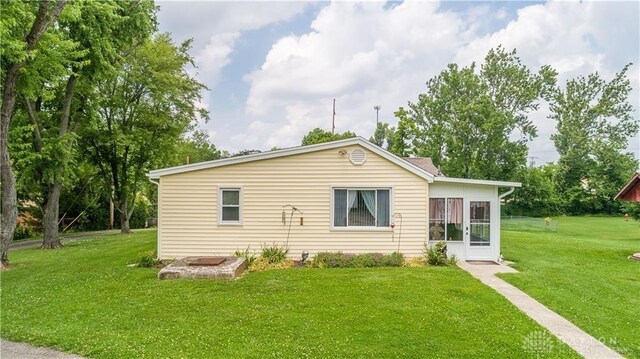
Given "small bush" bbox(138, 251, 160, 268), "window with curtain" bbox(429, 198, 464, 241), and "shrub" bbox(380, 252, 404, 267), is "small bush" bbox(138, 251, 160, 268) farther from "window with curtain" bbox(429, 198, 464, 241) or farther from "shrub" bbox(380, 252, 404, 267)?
"window with curtain" bbox(429, 198, 464, 241)

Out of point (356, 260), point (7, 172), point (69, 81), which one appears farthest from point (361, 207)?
point (69, 81)

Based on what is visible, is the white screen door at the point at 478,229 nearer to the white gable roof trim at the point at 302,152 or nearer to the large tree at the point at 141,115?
the white gable roof trim at the point at 302,152

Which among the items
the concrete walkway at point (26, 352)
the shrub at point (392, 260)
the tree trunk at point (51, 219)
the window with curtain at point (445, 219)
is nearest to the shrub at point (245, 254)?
the shrub at point (392, 260)

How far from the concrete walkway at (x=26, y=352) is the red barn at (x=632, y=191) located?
1624 cm

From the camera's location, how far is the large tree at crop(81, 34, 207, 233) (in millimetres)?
20859

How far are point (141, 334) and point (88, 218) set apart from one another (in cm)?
2530

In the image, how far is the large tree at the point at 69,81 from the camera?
13.5m

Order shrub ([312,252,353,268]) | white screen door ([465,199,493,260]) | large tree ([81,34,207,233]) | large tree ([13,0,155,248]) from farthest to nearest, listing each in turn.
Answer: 1. large tree ([81,34,207,233])
2. large tree ([13,0,155,248])
3. white screen door ([465,199,493,260])
4. shrub ([312,252,353,268])

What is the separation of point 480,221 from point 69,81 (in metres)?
16.9

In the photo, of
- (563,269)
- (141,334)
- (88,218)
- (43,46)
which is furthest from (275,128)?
(141,334)

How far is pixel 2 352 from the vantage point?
190 inches

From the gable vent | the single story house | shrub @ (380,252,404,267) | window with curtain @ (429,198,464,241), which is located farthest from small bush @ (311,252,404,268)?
the gable vent

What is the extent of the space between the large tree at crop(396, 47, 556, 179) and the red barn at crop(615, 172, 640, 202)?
62.6 ft

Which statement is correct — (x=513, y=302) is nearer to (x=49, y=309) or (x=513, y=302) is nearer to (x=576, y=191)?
(x=49, y=309)
